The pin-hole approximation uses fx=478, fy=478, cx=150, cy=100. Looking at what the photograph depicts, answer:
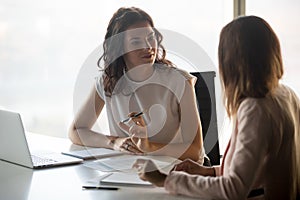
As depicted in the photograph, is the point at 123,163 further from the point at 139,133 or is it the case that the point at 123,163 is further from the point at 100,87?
the point at 100,87

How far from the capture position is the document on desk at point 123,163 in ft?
5.99

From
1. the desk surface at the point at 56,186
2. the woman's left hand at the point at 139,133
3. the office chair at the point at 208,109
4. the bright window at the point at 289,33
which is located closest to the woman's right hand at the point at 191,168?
the desk surface at the point at 56,186

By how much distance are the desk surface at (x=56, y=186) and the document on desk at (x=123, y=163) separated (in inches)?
1.9

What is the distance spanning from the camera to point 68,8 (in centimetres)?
360

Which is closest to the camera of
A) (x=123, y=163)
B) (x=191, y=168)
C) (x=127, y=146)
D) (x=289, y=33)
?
(x=191, y=168)

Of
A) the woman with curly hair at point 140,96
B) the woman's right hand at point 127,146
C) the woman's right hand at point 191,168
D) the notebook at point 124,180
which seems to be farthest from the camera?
the woman with curly hair at point 140,96

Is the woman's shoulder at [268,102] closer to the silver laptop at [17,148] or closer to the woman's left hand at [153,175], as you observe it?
the woman's left hand at [153,175]

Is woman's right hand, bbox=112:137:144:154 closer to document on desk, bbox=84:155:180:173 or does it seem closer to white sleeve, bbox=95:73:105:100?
document on desk, bbox=84:155:180:173

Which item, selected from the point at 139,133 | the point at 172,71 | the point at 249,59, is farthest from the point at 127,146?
the point at 249,59

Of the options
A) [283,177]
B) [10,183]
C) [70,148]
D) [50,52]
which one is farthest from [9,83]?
[283,177]

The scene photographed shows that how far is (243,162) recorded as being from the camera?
1363 millimetres

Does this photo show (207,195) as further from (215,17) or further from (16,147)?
(215,17)

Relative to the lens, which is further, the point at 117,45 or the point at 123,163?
the point at 117,45

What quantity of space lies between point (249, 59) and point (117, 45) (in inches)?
43.5
